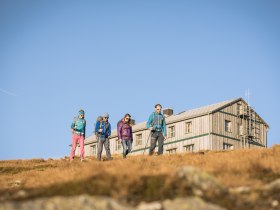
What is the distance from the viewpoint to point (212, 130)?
55.9m

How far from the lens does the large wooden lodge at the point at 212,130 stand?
56375mm

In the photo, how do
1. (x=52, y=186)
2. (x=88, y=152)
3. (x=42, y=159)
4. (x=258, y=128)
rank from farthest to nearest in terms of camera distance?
1. (x=88, y=152)
2. (x=258, y=128)
3. (x=42, y=159)
4. (x=52, y=186)

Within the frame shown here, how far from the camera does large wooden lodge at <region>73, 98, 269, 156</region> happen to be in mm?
56375

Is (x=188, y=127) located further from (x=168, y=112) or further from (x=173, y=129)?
(x=168, y=112)

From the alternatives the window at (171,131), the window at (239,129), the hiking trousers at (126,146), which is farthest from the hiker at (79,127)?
the window at (239,129)

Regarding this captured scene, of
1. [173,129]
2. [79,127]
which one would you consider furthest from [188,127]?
[79,127]

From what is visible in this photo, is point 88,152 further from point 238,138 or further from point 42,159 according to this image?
point 42,159

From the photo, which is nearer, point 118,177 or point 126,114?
point 118,177

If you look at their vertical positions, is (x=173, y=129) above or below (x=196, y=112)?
below

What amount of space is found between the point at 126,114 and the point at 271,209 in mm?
13852

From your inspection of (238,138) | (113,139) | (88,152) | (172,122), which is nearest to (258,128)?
(238,138)

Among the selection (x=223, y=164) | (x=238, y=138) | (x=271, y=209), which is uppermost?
(x=238, y=138)

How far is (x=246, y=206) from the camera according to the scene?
9.30 metres

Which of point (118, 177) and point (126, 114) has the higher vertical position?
point (126, 114)
